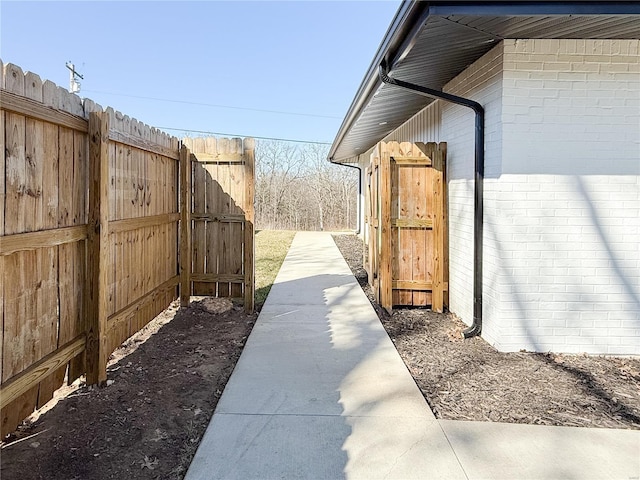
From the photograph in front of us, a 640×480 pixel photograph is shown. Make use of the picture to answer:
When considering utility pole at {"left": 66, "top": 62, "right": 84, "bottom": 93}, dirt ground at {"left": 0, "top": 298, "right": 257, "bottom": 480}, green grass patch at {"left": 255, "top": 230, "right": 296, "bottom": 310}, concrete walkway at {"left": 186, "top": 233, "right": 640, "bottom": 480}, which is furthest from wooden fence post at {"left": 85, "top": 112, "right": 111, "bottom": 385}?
utility pole at {"left": 66, "top": 62, "right": 84, "bottom": 93}

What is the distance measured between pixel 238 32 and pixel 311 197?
387 inches

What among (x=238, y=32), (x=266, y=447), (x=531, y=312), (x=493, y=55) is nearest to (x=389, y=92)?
(x=493, y=55)

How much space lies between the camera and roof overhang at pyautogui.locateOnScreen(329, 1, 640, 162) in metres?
3.22

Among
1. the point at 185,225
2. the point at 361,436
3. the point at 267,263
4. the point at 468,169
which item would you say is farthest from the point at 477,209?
the point at 267,263

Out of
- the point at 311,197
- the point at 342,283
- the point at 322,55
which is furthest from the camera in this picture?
the point at 311,197

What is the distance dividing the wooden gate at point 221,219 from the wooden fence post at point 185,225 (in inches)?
3.9

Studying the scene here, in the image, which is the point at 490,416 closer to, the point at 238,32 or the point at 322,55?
the point at 238,32

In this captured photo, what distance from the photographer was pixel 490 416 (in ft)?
9.52

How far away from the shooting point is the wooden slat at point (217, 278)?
587 centimetres

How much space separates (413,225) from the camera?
574 centimetres

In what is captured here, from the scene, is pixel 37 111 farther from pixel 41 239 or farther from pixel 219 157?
pixel 219 157

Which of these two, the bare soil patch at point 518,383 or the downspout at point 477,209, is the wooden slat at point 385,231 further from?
the downspout at point 477,209

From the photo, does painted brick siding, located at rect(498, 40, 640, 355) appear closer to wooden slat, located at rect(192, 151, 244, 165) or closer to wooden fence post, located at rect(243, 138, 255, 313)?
wooden fence post, located at rect(243, 138, 255, 313)

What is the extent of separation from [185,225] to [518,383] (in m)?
4.16
